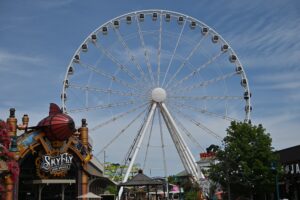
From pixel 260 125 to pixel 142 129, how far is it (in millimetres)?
11379

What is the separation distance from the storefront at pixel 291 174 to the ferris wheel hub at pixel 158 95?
13.0m

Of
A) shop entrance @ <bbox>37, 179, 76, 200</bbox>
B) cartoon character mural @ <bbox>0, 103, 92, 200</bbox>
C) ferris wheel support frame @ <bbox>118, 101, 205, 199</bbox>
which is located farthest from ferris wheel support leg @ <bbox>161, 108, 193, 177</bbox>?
shop entrance @ <bbox>37, 179, 76, 200</bbox>

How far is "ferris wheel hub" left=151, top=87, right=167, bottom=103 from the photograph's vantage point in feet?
159

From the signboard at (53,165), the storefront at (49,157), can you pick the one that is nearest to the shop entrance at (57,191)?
the storefront at (49,157)

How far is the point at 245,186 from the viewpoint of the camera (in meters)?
40.3

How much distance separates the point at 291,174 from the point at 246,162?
17.3 feet

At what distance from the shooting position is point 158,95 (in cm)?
4856

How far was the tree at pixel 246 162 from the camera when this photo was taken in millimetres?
39688

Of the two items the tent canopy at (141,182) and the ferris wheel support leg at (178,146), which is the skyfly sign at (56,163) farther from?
the ferris wheel support leg at (178,146)

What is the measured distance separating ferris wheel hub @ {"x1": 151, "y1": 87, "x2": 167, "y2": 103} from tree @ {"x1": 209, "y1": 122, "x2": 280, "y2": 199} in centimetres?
865

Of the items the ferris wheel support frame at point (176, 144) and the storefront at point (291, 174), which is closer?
the storefront at point (291, 174)

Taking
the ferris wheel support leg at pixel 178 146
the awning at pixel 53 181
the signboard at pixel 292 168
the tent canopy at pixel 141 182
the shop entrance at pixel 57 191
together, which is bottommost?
the shop entrance at pixel 57 191

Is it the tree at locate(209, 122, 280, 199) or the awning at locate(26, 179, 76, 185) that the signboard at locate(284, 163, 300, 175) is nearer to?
the tree at locate(209, 122, 280, 199)

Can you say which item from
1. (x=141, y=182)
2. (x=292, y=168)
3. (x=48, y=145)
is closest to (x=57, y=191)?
(x=48, y=145)
